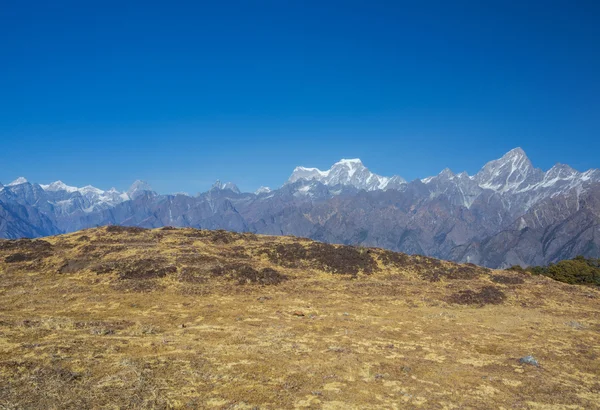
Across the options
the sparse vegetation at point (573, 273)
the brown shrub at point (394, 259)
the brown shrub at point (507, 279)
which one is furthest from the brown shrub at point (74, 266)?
the sparse vegetation at point (573, 273)

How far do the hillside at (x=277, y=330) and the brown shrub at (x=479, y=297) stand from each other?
29cm

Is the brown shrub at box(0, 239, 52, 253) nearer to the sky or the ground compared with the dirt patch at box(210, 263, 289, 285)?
nearer to the sky

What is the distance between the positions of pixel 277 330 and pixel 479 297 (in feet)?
109

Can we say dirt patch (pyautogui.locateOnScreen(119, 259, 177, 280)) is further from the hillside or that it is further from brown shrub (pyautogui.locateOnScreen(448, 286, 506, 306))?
brown shrub (pyautogui.locateOnScreen(448, 286, 506, 306))

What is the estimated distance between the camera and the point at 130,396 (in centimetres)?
1697

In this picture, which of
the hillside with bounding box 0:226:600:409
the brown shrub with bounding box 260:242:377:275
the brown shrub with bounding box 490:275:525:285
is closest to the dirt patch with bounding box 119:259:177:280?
the hillside with bounding box 0:226:600:409

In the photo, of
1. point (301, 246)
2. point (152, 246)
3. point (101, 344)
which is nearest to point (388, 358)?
point (101, 344)

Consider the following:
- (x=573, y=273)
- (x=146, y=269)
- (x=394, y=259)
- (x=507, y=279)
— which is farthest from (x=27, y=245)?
(x=573, y=273)

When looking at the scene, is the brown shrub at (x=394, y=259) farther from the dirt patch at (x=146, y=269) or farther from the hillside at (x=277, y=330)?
the dirt patch at (x=146, y=269)

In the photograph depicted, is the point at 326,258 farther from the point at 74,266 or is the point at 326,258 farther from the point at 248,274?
the point at 74,266

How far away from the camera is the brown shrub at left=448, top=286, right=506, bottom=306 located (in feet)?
159

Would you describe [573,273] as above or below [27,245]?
below

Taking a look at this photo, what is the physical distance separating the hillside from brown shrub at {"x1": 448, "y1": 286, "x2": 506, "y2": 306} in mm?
286

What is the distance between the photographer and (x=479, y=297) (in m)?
49.8
